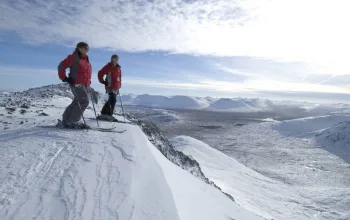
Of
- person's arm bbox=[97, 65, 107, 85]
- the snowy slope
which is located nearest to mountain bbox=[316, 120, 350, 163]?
the snowy slope

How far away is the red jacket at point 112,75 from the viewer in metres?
8.31

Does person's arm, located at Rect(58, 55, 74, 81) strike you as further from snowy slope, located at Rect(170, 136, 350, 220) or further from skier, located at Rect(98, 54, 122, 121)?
snowy slope, located at Rect(170, 136, 350, 220)

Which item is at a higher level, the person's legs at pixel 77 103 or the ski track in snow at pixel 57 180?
the person's legs at pixel 77 103

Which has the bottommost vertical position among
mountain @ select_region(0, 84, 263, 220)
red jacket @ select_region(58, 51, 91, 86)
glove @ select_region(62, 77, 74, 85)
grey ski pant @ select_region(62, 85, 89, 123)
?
mountain @ select_region(0, 84, 263, 220)

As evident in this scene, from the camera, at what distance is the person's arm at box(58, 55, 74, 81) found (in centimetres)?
590

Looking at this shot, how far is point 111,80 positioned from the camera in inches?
334

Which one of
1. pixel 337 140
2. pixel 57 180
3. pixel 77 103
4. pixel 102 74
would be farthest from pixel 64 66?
pixel 337 140

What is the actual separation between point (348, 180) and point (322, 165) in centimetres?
683

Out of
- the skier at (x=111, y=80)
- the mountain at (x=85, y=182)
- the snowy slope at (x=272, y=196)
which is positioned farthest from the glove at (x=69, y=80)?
the snowy slope at (x=272, y=196)

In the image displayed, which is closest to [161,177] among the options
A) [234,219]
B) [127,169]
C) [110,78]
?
[127,169]

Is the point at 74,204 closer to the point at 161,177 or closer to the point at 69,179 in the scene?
the point at 69,179

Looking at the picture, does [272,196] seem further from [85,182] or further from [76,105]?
[85,182]

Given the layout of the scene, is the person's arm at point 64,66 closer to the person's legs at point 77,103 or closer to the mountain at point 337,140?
the person's legs at point 77,103

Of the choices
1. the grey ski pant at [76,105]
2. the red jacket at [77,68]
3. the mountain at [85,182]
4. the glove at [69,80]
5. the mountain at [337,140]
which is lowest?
the mountain at [337,140]
